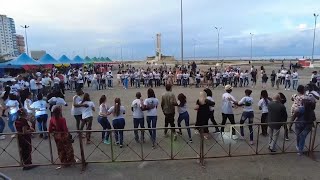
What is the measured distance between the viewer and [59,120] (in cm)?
711

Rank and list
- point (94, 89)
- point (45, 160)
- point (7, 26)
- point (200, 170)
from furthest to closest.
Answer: point (7, 26) < point (94, 89) < point (45, 160) < point (200, 170)

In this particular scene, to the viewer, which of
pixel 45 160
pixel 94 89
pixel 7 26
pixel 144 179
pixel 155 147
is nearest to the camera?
pixel 144 179

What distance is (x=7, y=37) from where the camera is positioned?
12281cm

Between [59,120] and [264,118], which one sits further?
[264,118]

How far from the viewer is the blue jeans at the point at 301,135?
7.56 meters

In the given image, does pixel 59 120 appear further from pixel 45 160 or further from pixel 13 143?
pixel 13 143

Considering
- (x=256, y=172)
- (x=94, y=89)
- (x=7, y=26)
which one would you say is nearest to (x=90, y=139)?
(x=256, y=172)

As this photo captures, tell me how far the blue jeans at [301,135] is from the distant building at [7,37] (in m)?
122

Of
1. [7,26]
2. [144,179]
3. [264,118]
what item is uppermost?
[7,26]

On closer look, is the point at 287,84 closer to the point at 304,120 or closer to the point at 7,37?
the point at 304,120

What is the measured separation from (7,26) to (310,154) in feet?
457

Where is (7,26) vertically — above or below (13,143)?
above

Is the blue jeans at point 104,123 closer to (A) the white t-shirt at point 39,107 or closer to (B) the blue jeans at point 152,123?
(B) the blue jeans at point 152,123

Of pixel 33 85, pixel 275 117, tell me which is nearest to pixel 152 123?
pixel 275 117
